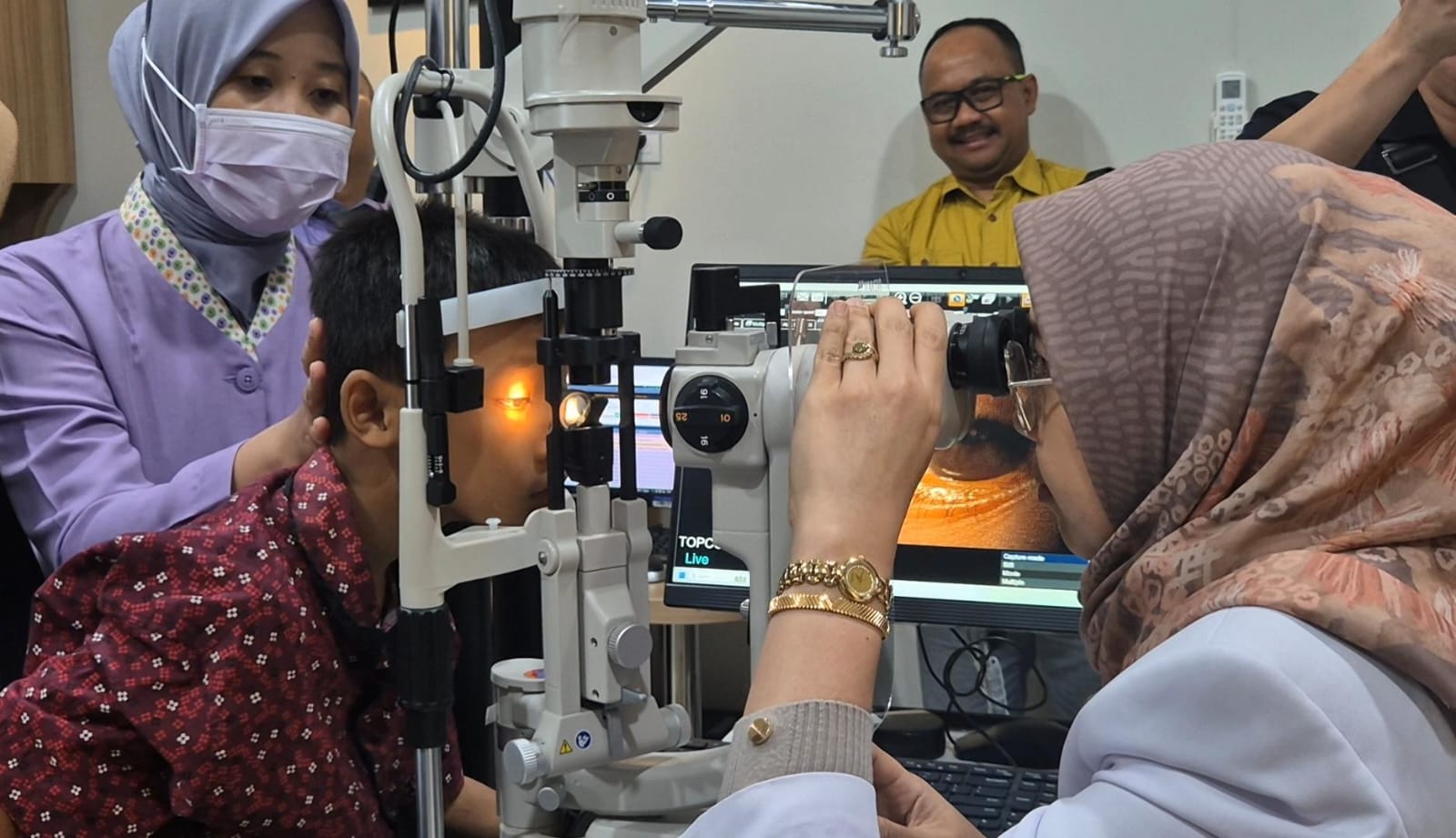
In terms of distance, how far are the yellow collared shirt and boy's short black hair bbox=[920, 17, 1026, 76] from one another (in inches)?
7.0

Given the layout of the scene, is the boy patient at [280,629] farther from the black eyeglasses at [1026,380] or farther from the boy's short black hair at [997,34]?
the boy's short black hair at [997,34]

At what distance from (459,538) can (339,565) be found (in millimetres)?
218

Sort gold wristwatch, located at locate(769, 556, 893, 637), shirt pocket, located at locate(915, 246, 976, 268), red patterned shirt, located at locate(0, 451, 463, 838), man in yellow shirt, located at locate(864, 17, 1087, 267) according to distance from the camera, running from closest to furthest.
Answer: gold wristwatch, located at locate(769, 556, 893, 637) → red patterned shirt, located at locate(0, 451, 463, 838) → shirt pocket, located at locate(915, 246, 976, 268) → man in yellow shirt, located at locate(864, 17, 1087, 267)

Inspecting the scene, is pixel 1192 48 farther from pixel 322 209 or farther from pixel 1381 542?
pixel 1381 542

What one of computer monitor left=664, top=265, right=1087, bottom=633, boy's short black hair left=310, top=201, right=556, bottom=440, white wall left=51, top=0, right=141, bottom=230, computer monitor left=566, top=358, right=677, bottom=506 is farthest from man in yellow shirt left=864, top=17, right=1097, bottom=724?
white wall left=51, top=0, right=141, bottom=230

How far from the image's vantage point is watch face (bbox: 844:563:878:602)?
0.79 m

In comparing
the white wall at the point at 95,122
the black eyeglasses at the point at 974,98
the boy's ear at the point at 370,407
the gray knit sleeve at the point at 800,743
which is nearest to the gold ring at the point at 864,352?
the gray knit sleeve at the point at 800,743

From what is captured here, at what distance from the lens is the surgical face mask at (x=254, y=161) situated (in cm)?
141

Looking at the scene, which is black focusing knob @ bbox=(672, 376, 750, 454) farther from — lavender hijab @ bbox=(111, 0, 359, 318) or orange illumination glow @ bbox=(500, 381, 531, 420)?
lavender hijab @ bbox=(111, 0, 359, 318)

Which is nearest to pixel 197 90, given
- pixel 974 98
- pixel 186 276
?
pixel 186 276

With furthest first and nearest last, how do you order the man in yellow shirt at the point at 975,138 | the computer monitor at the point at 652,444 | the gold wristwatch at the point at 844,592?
1. the man in yellow shirt at the point at 975,138
2. the computer monitor at the point at 652,444
3. the gold wristwatch at the point at 844,592

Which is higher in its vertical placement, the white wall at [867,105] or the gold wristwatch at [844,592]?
the white wall at [867,105]

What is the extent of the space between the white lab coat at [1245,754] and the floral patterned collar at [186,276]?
2.92 feet

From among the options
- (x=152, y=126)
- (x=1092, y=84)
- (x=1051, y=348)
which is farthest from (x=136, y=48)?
(x=1092, y=84)
